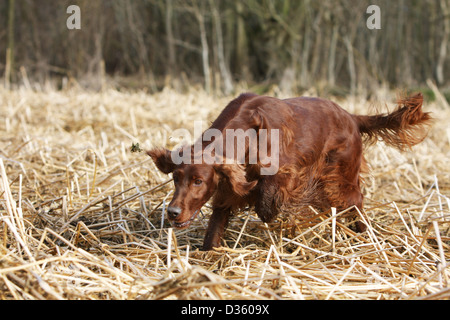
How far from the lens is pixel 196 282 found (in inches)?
81.3

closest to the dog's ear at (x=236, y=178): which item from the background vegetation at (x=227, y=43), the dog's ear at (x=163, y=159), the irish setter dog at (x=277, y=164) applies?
the irish setter dog at (x=277, y=164)

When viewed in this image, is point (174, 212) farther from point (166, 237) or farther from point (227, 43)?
point (227, 43)

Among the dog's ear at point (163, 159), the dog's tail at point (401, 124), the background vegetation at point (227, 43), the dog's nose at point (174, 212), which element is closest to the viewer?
the dog's nose at point (174, 212)

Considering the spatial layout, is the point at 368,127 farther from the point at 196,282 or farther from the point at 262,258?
the point at 196,282

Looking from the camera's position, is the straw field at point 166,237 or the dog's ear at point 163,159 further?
the dog's ear at point 163,159

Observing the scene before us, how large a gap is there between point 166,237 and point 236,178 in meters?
0.79

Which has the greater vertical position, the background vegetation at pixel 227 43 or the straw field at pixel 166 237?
the background vegetation at pixel 227 43

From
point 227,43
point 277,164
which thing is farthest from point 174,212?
point 227,43

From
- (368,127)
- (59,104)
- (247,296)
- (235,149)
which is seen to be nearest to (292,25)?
(59,104)

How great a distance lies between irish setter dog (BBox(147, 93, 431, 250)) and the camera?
2.56 meters

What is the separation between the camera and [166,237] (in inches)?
123

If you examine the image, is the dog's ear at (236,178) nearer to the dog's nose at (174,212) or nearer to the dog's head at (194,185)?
the dog's head at (194,185)

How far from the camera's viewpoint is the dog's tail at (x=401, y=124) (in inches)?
142
